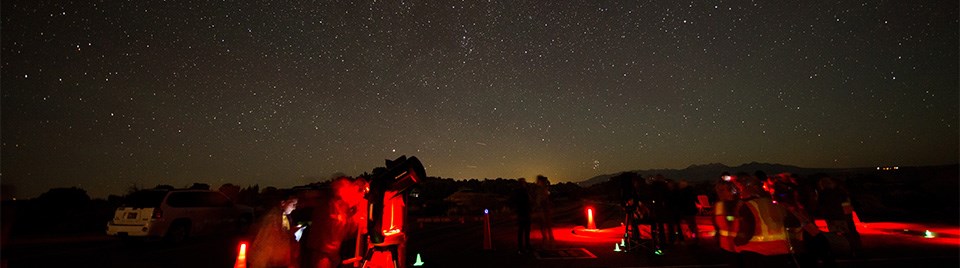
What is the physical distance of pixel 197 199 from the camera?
14.3 meters

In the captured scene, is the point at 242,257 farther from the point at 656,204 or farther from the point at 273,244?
the point at 656,204

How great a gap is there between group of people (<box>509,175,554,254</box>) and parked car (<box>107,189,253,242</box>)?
1017 cm

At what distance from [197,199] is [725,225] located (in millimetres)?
15027

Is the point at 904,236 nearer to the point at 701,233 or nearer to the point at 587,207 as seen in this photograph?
the point at 701,233

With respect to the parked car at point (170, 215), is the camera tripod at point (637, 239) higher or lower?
lower

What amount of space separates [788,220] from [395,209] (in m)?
4.31

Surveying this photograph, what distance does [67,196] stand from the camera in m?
26.6

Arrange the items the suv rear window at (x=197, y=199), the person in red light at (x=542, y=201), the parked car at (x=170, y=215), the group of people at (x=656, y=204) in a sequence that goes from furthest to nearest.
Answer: the suv rear window at (x=197, y=199)
the parked car at (x=170, y=215)
the person in red light at (x=542, y=201)
the group of people at (x=656, y=204)

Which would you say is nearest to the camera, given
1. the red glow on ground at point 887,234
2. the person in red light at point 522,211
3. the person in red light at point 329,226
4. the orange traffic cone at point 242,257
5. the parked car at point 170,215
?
the person in red light at point 329,226

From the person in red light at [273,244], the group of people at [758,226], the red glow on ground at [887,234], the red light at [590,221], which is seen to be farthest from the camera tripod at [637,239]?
the person in red light at [273,244]

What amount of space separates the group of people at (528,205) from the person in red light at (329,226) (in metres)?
5.72

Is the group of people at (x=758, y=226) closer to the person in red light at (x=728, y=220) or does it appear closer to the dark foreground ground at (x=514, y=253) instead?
the person in red light at (x=728, y=220)

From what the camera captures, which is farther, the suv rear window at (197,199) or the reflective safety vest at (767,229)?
the suv rear window at (197,199)

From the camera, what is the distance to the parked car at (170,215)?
1248cm
